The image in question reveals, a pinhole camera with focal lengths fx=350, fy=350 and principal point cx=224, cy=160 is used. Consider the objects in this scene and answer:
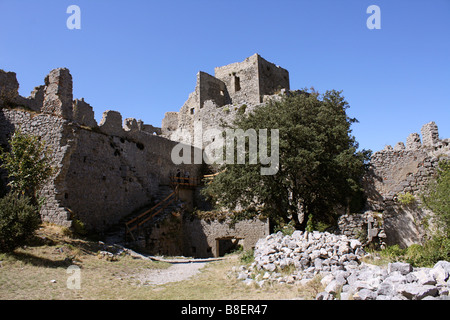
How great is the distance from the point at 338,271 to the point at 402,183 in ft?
25.5

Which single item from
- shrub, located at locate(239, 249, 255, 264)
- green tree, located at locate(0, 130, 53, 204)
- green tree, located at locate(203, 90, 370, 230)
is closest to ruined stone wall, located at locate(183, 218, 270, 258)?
green tree, located at locate(203, 90, 370, 230)

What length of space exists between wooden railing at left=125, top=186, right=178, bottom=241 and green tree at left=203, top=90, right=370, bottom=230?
4.65 meters

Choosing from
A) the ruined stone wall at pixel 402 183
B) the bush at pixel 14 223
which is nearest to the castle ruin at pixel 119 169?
the ruined stone wall at pixel 402 183

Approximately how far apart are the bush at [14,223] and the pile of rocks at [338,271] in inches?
279

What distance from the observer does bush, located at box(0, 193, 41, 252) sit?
436 inches

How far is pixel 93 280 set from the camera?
34.4ft

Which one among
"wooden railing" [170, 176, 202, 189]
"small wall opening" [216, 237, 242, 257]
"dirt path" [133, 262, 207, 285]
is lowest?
"small wall opening" [216, 237, 242, 257]

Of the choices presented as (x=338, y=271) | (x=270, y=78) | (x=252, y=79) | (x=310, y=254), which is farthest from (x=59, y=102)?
(x=270, y=78)

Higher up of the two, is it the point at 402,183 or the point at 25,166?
A: the point at 25,166

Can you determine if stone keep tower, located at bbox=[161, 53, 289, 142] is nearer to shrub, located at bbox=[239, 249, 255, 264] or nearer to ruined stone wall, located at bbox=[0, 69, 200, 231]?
ruined stone wall, located at bbox=[0, 69, 200, 231]

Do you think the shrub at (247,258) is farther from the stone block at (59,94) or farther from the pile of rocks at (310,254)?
the stone block at (59,94)

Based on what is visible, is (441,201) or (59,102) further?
(59,102)

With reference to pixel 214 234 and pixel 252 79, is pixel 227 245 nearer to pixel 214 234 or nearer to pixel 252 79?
pixel 214 234
